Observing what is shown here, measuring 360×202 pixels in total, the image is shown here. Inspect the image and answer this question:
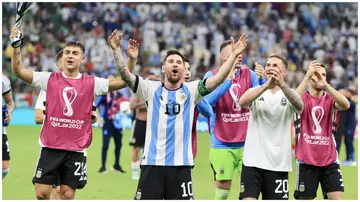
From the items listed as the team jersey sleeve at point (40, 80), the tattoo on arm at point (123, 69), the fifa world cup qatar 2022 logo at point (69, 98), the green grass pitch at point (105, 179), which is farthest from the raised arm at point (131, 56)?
the green grass pitch at point (105, 179)

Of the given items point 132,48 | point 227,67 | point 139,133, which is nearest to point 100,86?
point 132,48

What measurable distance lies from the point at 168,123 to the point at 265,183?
4.46 ft

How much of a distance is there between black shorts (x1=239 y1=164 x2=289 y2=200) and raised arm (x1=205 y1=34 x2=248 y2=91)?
115 cm

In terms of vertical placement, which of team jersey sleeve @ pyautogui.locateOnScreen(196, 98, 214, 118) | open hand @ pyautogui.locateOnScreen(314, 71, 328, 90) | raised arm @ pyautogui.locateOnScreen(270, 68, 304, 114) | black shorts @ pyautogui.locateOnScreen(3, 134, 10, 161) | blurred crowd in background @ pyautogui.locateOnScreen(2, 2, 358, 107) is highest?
blurred crowd in background @ pyautogui.locateOnScreen(2, 2, 358, 107)

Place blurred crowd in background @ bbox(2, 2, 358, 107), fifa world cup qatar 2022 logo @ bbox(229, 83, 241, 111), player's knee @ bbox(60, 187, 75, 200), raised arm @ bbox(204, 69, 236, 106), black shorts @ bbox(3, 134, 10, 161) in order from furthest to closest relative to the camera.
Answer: blurred crowd in background @ bbox(2, 2, 358, 107) < black shorts @ bbox(3, 134, 10, 161) < fifa world cup qatar 2022 logo @ bbox(229, 83, 241, 111) < raised arm @ bbox(204, 69, 236, 106) < player's knee @ bbox(60, 187, 75, 200)

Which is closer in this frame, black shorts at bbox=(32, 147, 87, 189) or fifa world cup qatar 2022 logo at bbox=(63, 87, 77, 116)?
fifa world cup qatar 2022 logo at bbox=(63, 87, 77, 116)

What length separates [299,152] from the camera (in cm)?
900

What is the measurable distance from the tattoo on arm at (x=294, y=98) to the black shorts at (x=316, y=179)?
95 centimetres

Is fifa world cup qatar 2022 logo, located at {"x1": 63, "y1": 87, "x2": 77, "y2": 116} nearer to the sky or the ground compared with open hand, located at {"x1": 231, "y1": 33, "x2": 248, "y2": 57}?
nearer to the ground

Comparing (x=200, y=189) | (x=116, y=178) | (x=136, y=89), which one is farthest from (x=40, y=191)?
(x=116, y=178)

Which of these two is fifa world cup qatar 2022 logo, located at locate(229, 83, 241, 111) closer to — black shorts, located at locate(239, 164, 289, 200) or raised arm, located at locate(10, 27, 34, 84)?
black shorts, located at locate(239, 164, 289, 200)

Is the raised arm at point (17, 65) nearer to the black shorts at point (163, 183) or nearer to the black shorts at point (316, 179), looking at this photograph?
the black shorts at point (163, 183)

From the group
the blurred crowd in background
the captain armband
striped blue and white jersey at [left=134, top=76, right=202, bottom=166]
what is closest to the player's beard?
striped blue and white jersey at [left=134, top=76, right=202, bottom=166]

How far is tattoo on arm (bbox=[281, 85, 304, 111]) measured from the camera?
812cm
